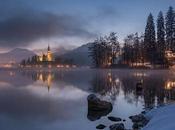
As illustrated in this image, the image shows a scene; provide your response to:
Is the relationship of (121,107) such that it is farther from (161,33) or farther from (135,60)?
(135,60)

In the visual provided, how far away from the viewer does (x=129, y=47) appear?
131 metres

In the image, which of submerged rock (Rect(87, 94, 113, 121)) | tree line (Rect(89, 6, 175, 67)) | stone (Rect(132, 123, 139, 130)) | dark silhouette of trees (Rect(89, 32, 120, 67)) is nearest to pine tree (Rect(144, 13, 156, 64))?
tree line (Rect(89, 6, 175, 67))

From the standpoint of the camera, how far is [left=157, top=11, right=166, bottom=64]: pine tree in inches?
4051

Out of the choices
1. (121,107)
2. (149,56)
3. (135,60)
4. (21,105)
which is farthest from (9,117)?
(135,60)

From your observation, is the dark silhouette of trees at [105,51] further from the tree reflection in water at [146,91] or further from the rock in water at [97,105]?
the rock in water at [97,105]

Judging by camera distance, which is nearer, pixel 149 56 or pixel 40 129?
pixel 40 129

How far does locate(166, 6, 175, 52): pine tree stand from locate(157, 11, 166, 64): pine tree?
6.86 ft

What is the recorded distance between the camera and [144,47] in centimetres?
11225

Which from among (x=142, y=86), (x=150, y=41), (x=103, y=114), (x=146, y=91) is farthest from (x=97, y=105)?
(x=150, y=41)

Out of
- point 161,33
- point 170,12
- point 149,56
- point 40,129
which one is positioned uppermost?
point 170,12

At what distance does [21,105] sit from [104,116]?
12.0 m

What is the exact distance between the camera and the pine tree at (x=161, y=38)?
103 metres

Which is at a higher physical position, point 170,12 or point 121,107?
point 170,12

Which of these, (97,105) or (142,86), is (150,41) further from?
(97,105)
